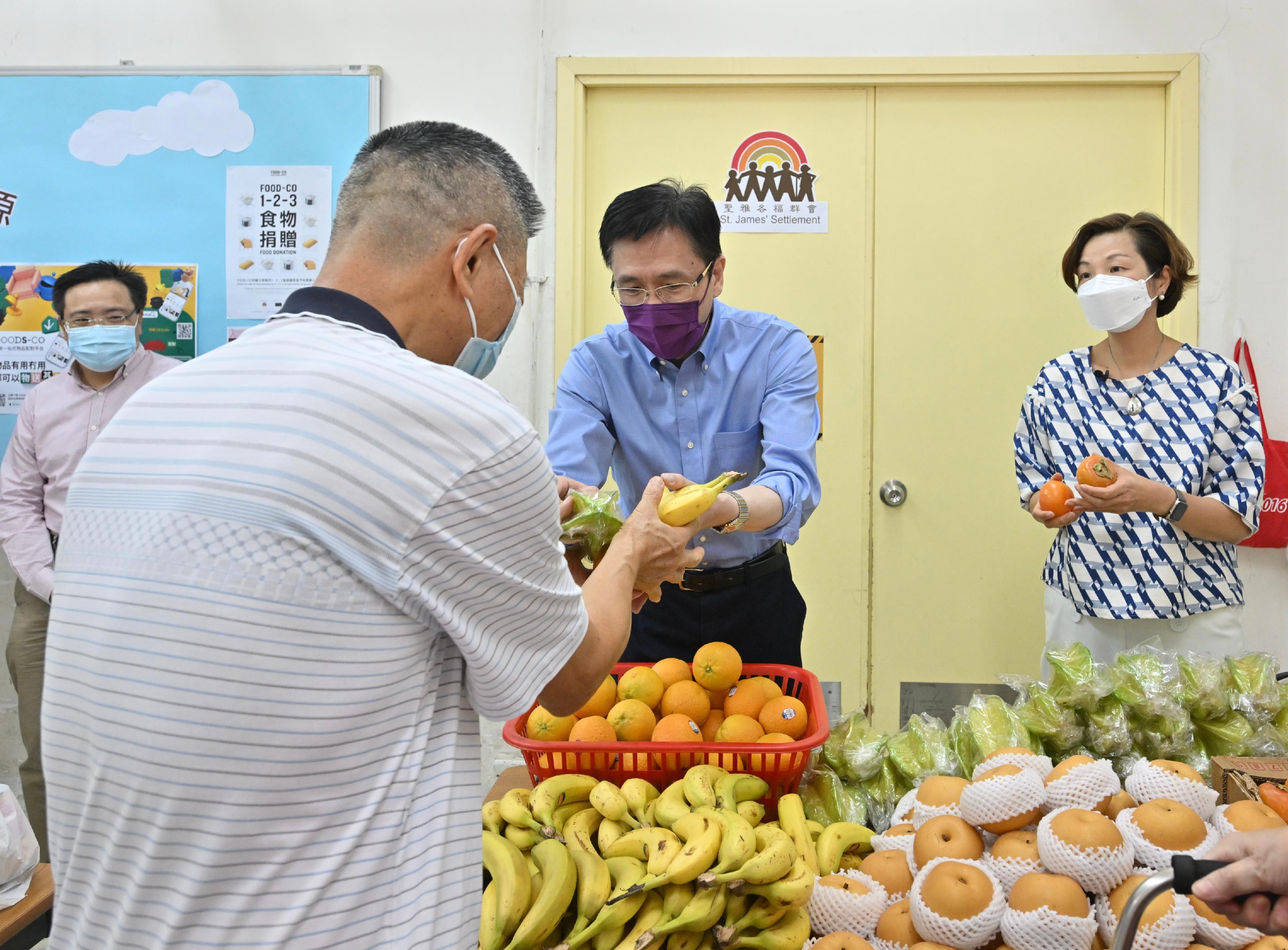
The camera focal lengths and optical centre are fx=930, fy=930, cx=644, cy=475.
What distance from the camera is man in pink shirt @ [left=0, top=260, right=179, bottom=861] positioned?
3.00 meters

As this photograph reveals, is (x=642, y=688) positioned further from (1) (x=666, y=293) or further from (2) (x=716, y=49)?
(2) (x=716, y=49)

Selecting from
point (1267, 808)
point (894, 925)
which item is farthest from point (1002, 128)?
point (894, 925)

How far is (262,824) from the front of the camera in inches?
33.6

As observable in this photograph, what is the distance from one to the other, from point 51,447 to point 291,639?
272cm

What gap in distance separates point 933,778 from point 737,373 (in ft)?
3.42

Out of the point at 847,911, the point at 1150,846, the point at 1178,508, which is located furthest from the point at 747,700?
the point at 1178,508

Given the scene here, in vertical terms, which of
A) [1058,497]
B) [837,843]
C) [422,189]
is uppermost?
[422,189]

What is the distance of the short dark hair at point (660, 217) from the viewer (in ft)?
6.32

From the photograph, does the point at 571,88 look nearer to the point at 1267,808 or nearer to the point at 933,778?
the point at 933,778

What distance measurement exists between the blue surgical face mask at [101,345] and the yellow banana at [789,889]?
2757mm

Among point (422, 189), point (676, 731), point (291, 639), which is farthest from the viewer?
point (676, 731)

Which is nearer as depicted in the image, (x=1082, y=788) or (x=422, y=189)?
(x=422, y=189)

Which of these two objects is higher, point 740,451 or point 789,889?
point 740,451

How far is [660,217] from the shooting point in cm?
192
